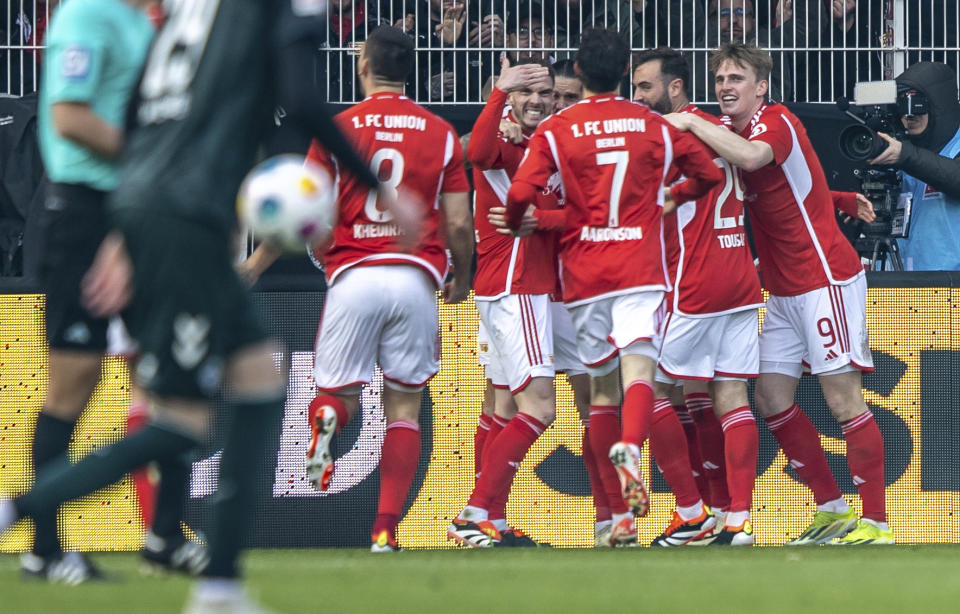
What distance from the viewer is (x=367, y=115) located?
264 inches

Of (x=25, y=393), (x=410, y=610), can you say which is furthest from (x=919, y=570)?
(x=25, y=393)

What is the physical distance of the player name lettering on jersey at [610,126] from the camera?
22.0 feet

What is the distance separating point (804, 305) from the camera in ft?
24.6

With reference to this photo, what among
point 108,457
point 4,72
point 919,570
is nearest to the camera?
point 108,457

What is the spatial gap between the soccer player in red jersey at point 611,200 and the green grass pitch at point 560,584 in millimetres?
885

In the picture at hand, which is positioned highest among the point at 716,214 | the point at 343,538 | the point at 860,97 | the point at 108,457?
the point at 860,97

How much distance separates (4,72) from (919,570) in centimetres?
647

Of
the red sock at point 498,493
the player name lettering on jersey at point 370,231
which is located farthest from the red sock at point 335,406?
the red sock at point 498,493

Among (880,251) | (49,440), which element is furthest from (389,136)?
(880,251)

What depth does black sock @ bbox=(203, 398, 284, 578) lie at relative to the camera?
3.60 metres

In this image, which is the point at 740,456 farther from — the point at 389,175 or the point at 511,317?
the point at 389,175

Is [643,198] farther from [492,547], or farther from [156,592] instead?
[156,592]

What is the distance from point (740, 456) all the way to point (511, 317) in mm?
1252

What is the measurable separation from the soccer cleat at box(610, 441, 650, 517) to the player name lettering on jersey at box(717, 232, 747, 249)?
1.66m
